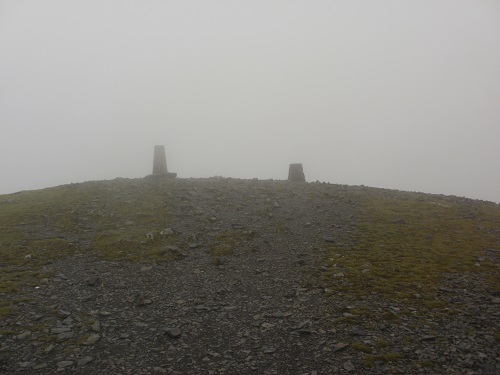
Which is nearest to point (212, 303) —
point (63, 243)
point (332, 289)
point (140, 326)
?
point (140, 326)

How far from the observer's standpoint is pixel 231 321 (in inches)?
474

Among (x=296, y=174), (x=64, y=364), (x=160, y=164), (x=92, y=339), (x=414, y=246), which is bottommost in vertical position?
(x=64, y=364)

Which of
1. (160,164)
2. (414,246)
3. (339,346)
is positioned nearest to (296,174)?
(160,164)

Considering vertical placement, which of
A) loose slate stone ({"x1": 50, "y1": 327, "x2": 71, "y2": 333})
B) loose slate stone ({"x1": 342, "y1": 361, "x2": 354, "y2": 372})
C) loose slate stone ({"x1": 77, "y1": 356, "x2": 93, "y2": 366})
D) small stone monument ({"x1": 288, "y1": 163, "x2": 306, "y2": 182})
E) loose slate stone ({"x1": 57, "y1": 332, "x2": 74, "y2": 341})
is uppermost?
small stone monument ({"x1": 288, "y1": 163, "x2": 306, "y2": 182})

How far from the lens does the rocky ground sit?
9.66 meters

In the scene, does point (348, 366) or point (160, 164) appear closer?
point (348, 366)

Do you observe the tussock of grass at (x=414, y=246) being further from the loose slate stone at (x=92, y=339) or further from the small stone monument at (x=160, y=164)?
the small stone monument at (x=160, y=164)

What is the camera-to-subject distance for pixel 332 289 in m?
13.8

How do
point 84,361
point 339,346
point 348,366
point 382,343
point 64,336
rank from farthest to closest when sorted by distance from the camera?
point 64,336 → point 339,346 → point 382,343 → point 84,361 → point 348,366

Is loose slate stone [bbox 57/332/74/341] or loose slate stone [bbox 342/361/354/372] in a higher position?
loose slate stone [bbox 57/332/74/341]

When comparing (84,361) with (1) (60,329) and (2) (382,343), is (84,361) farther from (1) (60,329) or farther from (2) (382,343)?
(2) (382,343)

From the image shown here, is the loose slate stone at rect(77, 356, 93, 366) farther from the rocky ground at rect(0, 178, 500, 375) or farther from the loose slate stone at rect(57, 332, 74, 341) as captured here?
the loose slate stone at rect(57, 332, 74, 341)

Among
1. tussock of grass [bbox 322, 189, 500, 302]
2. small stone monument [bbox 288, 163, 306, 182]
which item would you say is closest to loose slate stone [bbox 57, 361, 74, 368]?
tussock of grass [bbox 322, 189, 500, 302]

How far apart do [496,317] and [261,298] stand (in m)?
7.74
